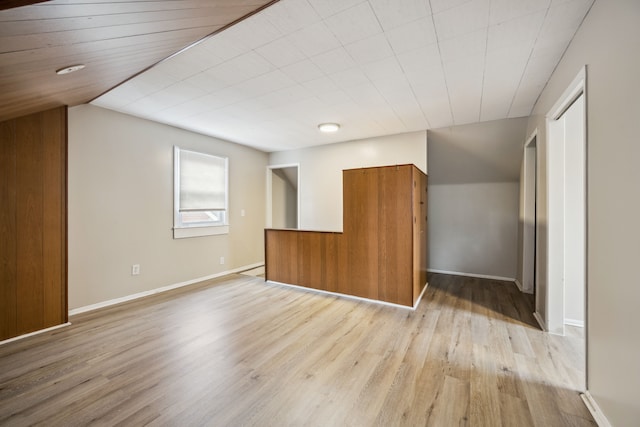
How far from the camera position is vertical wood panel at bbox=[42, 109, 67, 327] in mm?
2697

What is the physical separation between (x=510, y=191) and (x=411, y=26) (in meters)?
3.90

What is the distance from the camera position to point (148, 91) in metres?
2.84

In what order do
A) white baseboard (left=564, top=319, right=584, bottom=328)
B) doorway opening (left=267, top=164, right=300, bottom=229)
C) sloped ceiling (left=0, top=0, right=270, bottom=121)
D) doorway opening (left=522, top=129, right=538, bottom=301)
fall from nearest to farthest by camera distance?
sloped ceiling (left=0, top=0, right=270, bottom=121), white baseboard (left=564, top=319, right=584, bottom=328), doorway opening (left=522, top=129, right=538, bottom=301), doorway opening (left=267, top=164, right=300, bottom=229)

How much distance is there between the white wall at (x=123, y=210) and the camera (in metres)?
3.10

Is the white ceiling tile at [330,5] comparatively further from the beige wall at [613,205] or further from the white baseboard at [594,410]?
the white baseboard at [594,410]

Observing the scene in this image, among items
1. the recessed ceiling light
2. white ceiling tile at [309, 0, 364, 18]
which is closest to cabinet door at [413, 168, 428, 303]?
white ceiling tile at [309, 0, 364, 18]

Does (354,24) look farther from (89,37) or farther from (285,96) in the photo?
(89,37)

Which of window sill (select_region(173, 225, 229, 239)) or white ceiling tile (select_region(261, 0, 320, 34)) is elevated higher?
white ceiling tile (select_region(261, 0, 320, 34))

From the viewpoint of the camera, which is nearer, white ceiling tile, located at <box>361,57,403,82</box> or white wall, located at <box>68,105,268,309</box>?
white ceiling tile, located at <box>361,57,403,82</box>

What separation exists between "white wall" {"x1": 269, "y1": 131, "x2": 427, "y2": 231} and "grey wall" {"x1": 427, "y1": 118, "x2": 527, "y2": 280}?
0.47m

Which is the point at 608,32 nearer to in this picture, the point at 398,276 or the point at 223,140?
the point at 398,276

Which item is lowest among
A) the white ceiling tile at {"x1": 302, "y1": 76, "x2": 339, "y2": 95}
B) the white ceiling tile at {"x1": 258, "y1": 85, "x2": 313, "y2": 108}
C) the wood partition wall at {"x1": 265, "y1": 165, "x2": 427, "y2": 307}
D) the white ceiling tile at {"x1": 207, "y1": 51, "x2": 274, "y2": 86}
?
the wood partition wall at {"x1": 265, "y1": 165, "x2": 427, "y2": 307}

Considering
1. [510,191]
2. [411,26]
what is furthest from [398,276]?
[510,191]

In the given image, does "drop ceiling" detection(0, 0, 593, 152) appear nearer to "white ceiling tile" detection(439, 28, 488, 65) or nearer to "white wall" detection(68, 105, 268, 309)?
"white ceiling tile" detection(439, 28, 488, 65)
